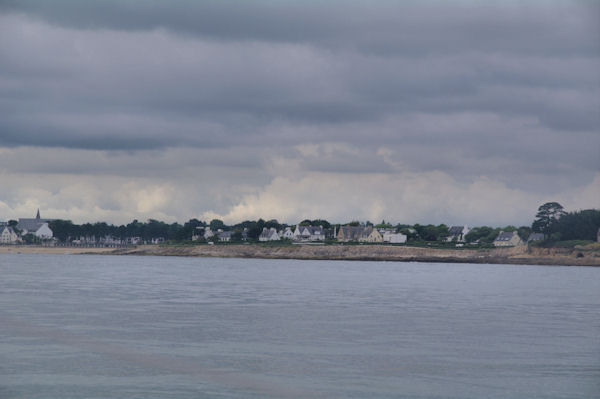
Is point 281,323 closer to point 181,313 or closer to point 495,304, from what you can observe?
point 181,313

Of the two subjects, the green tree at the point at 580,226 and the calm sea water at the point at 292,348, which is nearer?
the calm sea water at the point at 292,348

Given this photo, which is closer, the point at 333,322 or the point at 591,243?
the point at 333,322

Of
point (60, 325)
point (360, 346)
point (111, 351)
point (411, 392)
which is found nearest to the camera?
point (411, 392)

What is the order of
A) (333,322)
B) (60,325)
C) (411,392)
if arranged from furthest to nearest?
(333,322) < (60,325) < (411,392)

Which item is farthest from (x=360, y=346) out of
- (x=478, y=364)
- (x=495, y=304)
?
(x=495, y=304)

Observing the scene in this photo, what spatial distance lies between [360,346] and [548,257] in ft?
546

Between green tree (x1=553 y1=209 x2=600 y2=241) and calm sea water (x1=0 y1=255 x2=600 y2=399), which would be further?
green tree (x1=553 y1=209 x2=600 y2=241)

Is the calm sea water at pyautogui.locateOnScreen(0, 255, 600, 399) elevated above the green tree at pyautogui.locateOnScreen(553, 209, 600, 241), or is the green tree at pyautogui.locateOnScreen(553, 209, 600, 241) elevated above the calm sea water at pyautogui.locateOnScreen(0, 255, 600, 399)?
the green tree at pyautogui.locateOnScreen(553, 209, 600, 241)

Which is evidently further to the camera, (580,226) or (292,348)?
(580,226)

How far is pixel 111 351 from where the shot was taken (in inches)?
1062

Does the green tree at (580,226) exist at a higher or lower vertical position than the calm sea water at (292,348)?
higher

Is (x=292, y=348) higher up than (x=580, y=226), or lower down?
lower down

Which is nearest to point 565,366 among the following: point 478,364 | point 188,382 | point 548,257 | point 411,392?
point 478,364

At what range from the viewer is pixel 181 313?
4097cm
